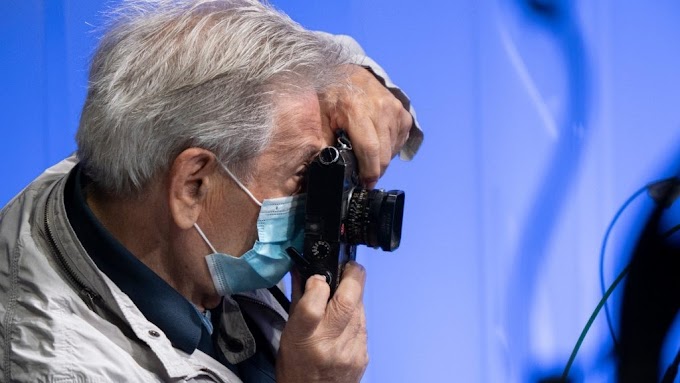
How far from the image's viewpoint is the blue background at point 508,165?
1.59 m

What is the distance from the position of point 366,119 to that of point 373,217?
14 cm

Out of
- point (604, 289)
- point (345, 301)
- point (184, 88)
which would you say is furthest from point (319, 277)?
point (604, 289)

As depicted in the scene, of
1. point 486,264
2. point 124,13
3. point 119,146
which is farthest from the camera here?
point 486,264

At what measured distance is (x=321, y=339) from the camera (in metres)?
0.97

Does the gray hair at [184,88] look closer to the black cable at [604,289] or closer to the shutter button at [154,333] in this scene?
the shutter button at [154,333]

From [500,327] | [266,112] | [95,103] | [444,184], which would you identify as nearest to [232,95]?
[266,112]

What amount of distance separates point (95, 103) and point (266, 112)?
0.19 metres

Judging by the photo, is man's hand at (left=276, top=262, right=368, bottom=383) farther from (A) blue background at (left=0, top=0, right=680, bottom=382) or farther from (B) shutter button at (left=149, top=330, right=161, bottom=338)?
(A) blue background at (left=0, top=0, right=680, bottom=382)

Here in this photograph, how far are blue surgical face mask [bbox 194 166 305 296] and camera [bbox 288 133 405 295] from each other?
0.07 feet

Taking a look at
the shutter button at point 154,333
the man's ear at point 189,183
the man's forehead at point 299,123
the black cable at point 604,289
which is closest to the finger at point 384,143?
the man's forehead at point 299,123

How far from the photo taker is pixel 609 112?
63.0 inches

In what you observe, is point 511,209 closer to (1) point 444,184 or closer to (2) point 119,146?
(1) point 444,184

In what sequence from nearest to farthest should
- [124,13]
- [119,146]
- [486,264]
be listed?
[119,146] → [124,13] → [486,264]

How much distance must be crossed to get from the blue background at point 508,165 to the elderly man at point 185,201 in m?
0.56
